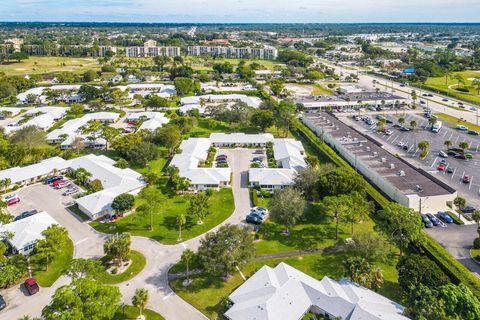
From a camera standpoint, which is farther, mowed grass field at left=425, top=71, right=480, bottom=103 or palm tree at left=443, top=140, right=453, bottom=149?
mowed grass field at left=425, top=71, right=480, bottom=103

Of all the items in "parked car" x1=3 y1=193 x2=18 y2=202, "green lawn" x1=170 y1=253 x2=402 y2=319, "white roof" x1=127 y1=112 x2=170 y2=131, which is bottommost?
"green lawn" x1=170 y1=253 x2=402 y2=319

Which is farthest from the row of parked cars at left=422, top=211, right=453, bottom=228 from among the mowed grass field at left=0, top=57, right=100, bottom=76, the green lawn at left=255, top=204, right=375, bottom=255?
the mowed grass field at left=0, top=57, right=100, bottom=76

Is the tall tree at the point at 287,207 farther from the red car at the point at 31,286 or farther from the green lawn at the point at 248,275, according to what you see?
the red car at the point at 31,286

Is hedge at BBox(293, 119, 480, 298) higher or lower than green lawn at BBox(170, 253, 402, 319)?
higher

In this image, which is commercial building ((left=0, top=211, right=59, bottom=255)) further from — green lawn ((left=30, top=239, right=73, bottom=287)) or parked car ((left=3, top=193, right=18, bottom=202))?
parked car ((left=3, top=193, right=18, bottom=202))

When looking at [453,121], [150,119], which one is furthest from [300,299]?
[453,121]

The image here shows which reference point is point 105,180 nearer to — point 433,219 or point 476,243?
point 433,219
